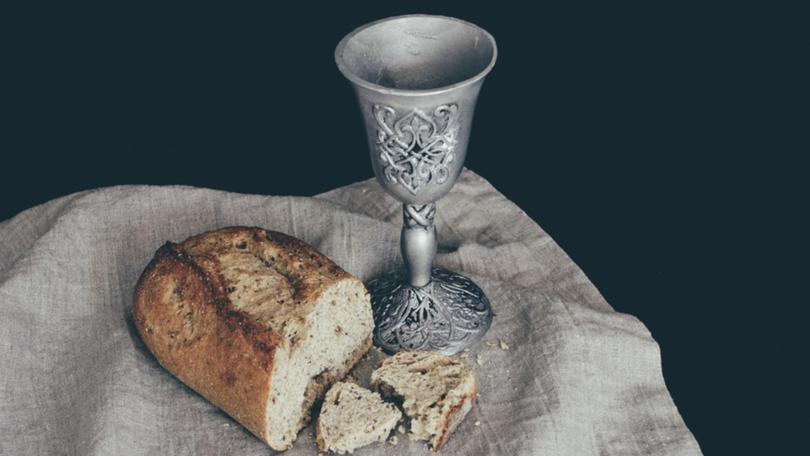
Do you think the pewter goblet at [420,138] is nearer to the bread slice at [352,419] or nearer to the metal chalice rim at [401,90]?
the metal chalice rim at [401,90]

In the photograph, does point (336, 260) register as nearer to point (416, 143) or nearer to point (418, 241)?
point (418, 241)

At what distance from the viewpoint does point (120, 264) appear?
13.9 ft

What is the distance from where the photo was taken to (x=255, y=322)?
3.38 m

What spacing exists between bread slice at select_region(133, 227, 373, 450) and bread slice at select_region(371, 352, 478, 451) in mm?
209

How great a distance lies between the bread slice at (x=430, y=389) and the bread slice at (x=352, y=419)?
62 millimetres

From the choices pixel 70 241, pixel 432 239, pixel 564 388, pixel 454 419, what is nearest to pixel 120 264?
pixel 70 241

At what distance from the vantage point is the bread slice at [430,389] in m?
3.45

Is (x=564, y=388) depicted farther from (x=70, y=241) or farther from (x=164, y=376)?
(x=70, y=241)

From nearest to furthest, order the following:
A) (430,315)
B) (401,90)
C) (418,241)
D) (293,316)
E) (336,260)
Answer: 1. (401,90)
2. (293,316)
3. (418,241)
4. (430,315)
5. (336,260)

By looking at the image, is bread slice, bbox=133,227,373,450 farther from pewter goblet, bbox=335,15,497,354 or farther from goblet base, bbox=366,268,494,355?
pewter goblet, bbox=335,15,497,354

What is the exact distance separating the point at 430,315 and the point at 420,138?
2.73 ft

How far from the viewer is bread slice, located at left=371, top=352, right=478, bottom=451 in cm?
345

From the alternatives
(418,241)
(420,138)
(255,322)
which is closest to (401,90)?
(420,138)

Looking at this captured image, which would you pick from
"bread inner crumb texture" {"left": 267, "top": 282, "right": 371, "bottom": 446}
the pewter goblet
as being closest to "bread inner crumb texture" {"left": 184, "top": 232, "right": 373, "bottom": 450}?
"bread inner crumb texture" {"left": 267, "top": 282, "right": 371, "bottom": 446}
